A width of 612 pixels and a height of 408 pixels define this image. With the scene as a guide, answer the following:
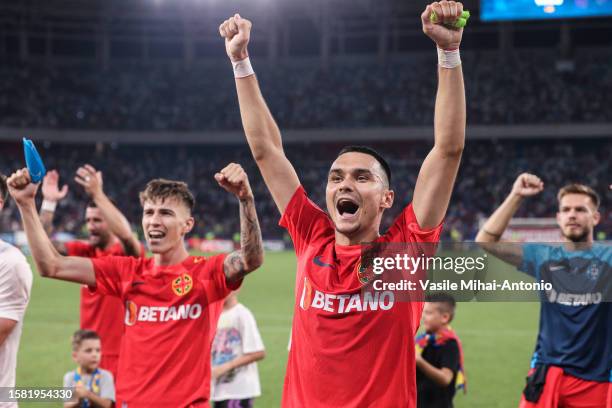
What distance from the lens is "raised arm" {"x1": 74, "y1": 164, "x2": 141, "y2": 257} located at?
17.2ft

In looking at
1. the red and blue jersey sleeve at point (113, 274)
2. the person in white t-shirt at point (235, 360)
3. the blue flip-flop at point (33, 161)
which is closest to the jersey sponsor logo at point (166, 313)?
the red and blue jersey sleeve at point (113, 274)

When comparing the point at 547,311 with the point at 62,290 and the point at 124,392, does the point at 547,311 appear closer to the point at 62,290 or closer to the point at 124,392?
the point at 124,392

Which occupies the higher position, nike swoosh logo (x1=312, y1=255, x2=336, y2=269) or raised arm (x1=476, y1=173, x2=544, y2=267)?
raised arm (x1=476, y1=173, x2=544, y2=267)

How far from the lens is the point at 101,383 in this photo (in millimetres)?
5766

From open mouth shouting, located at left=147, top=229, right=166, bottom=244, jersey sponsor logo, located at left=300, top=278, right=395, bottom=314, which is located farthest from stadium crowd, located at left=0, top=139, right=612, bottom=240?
jersey sponsor logo, located at left=300, top=278, right=395, bottom=314

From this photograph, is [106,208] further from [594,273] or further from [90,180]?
[594,273]

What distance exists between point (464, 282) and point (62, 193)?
3.73 metres

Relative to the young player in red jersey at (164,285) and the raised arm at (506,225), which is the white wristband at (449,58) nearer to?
the young player in red jersey at (164,285)

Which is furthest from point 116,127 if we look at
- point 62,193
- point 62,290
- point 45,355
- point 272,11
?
point 62,193

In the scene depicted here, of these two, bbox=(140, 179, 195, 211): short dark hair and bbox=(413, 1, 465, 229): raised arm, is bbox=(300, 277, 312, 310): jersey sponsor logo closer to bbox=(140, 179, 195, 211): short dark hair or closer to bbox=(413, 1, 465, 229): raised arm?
bbox=(413, 1, 465, 229): raised arm

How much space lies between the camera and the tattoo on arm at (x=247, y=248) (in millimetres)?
4059

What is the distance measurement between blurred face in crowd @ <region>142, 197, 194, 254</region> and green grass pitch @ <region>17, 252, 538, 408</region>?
4732 mm

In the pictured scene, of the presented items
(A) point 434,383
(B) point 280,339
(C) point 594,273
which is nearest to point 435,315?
(A) point 434,383

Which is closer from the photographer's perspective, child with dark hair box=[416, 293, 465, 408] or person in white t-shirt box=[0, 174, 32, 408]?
person in white t-shirt box=[0, 174, 32, 408]
